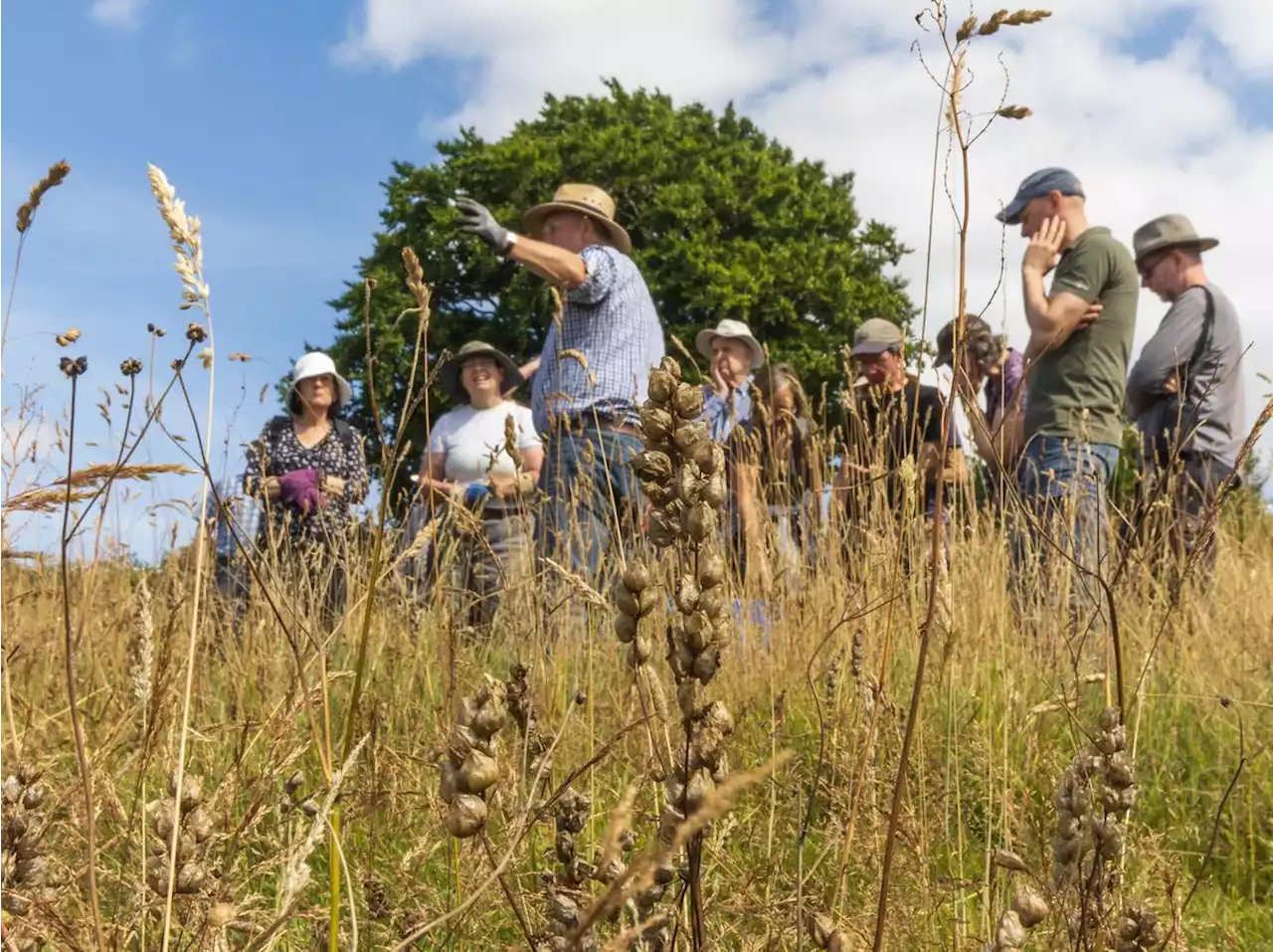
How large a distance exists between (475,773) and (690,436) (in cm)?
30

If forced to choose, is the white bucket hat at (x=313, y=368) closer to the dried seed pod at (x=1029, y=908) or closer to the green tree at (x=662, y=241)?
the dried seed pod at (x=1029, y=908)

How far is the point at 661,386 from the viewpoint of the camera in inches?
33.4

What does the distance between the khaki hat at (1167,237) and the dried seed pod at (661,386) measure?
4.71 m

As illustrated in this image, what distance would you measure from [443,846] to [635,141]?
2208cm

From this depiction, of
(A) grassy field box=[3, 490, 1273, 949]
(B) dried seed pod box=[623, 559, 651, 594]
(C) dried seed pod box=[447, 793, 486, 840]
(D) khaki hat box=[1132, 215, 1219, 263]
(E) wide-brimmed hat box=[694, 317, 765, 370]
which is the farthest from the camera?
(E) wide-brimmed hat box=[694, 317, 765, 370]

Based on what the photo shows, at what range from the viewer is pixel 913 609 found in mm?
3205

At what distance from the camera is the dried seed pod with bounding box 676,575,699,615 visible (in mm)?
822

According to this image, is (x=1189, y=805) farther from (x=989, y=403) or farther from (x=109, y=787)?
(x=109, y=787)

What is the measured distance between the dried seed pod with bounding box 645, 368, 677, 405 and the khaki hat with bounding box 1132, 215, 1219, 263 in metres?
4.71

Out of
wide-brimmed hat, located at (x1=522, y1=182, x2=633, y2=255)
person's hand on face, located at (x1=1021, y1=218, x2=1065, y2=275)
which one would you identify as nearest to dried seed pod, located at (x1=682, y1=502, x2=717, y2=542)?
person's hand on face, located at (x1=1021, y1=218, x2=1065, y2=275)

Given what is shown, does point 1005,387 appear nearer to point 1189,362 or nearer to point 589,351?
point 1189,362

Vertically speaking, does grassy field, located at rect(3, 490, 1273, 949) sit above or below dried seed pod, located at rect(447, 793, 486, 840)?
below

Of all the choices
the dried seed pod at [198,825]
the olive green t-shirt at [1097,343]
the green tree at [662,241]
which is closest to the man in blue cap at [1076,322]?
the olive green t-shirt at [1097,343]

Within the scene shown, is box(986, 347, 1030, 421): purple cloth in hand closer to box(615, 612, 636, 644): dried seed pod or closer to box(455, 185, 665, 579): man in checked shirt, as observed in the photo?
box(455, 185, 665, 579): man in checked shirt
